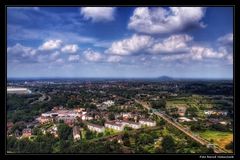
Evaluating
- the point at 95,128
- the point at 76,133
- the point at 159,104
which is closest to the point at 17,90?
the point at 76,133

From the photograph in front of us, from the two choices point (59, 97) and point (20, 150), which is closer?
point (20, 150)

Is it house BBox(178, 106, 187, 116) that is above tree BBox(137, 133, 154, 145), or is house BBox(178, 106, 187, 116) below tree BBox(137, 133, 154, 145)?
above

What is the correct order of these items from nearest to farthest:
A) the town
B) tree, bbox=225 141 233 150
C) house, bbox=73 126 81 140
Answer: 1. tree, bbox=225 141 233 150
2. the town
3. house, bbox=73 126 81 140

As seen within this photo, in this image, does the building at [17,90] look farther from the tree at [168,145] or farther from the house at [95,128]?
the tree at [168,145]

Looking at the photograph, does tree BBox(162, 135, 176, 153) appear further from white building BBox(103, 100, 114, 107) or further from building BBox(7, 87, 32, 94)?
building BBox(7, 87, 32, 94)

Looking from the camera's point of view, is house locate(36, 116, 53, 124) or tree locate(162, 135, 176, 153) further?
house locate(36, 116, 53, 124)

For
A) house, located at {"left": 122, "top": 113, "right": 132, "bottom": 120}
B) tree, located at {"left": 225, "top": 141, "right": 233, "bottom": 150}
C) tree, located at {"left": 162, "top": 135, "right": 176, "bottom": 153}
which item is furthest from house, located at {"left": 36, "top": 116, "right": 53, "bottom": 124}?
tree, located at {"left": 225, "top": 141, "right": 233, "bottom": 150}
